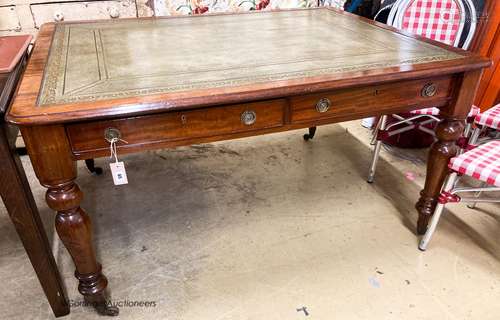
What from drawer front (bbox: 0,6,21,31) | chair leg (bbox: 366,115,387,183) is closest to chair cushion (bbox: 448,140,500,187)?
chair leg (bbox: 366,115,387,183)

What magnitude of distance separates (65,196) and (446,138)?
1.40 meters

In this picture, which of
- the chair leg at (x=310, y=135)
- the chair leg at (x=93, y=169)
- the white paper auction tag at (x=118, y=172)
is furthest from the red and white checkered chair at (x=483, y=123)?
the chair leg at (x=93, y=169)

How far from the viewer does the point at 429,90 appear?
1.33m

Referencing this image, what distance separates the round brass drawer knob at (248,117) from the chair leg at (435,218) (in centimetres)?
89

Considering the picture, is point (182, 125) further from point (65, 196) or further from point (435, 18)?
point (435, 18)

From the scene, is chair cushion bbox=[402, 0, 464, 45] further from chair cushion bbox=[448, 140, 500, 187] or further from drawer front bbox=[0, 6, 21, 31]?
drawer front bbox=[0, 6, 21, 31]

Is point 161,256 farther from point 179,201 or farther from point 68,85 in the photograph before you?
point 68,85

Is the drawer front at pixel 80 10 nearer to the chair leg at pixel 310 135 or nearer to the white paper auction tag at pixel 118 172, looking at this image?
the chair leg at pixel 310 135

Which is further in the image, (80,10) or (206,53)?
(80,10)

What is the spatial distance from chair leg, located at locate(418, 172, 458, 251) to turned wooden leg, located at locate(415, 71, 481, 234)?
0.05m

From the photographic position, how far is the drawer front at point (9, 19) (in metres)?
2.17

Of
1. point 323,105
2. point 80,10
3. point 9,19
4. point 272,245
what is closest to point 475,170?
point 323,105

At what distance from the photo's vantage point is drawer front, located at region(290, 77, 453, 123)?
3.98 feet

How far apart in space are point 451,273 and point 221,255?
989 millimetres
